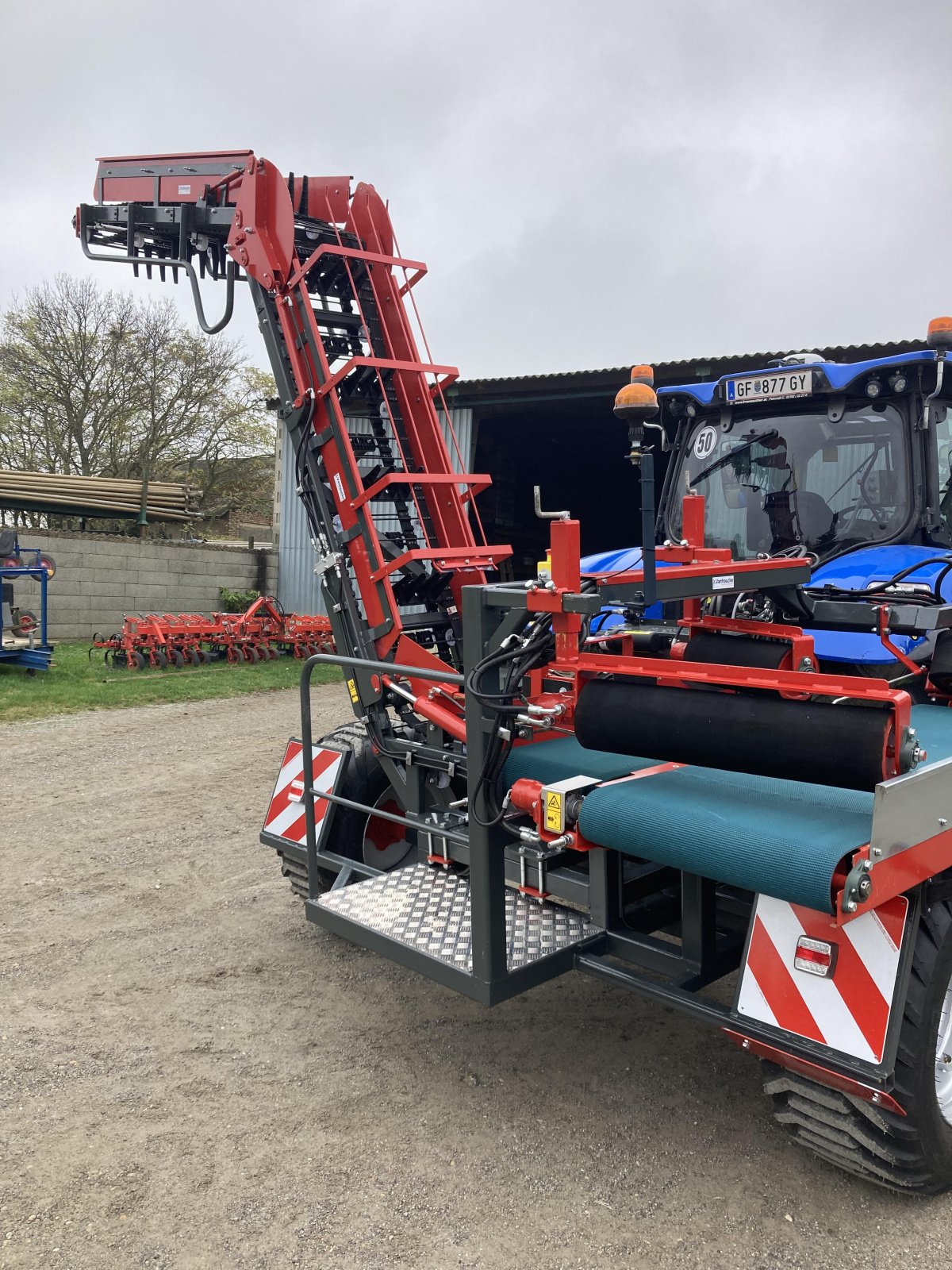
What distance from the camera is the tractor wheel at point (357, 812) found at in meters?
4.26

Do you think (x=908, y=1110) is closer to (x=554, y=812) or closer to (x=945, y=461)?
(x=554, y=812)

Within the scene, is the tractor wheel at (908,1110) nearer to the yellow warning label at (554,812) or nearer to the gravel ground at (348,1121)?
the gravel ground at (348,1121)

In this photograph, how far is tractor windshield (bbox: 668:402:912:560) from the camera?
430cm

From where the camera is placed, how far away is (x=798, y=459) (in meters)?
4.55

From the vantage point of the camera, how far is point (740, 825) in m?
2.45

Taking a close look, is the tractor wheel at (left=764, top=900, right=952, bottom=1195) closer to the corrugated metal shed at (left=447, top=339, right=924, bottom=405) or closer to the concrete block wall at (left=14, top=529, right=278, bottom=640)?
the corrugated metal shed at (left=447, top=339, right=924, bottom=405)

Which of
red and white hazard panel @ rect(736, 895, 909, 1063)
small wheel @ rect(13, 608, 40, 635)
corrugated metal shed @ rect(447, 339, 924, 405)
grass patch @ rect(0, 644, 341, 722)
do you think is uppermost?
corrugated metal shed @ rect(447, 339, 924, 405)

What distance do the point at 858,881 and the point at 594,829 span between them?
76cm

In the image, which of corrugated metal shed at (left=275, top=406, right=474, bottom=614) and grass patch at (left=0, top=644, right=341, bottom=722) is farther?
corrugated metal shed at (left=275, top=406, right=474, bottom=614)

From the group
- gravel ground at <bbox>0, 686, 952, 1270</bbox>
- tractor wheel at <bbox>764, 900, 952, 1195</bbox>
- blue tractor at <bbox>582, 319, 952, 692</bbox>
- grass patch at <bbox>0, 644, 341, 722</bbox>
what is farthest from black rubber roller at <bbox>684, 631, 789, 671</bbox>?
grass patch at <bbox>0, 644, 341, 722</bbox>

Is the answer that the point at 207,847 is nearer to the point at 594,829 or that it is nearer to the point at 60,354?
the point at 594,829

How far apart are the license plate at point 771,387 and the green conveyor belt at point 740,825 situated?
1942 millimetres

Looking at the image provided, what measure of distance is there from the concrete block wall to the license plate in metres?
13.1

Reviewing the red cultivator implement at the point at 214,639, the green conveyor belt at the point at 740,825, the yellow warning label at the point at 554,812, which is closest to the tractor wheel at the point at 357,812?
the green conveyor belt at the point at 740,825
